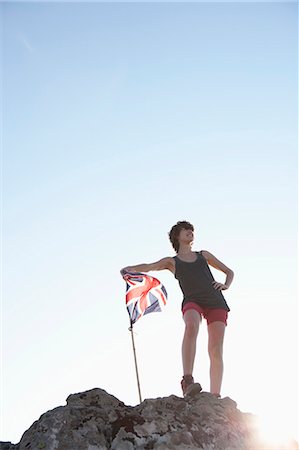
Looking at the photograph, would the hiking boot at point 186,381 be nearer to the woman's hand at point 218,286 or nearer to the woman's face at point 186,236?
Result: the woman's hand at point 218,286

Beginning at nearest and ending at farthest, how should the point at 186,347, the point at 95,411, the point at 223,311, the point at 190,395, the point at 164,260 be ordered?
1. the point at 95,411
2. the point at 190,395
3. the point at 186,347
4. the point at 223,311
5. the point at 164,260

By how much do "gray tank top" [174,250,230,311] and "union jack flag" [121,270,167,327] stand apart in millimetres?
1174

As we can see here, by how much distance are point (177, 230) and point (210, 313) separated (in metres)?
1.49

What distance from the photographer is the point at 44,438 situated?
4668 mm

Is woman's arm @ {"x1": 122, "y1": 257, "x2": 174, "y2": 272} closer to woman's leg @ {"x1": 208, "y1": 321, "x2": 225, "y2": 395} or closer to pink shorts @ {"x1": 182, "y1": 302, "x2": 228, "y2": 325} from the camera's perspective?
pink shorts @ {"x1": 182, "y1": 302, "x2": 228, "y2": 325}

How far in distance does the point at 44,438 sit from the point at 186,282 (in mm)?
3551

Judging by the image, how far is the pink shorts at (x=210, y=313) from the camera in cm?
746

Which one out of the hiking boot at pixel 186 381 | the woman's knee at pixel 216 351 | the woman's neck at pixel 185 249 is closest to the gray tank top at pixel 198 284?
the woman's neck at pixel 185 249

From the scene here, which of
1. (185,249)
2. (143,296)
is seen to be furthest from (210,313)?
(143,296)

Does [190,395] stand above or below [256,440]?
above

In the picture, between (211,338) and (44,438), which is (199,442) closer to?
(44,438)

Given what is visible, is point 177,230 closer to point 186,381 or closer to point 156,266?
point 156,266

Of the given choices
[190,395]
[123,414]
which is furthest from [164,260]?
[123,414]

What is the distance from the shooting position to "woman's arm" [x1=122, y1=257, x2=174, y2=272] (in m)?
7.92
